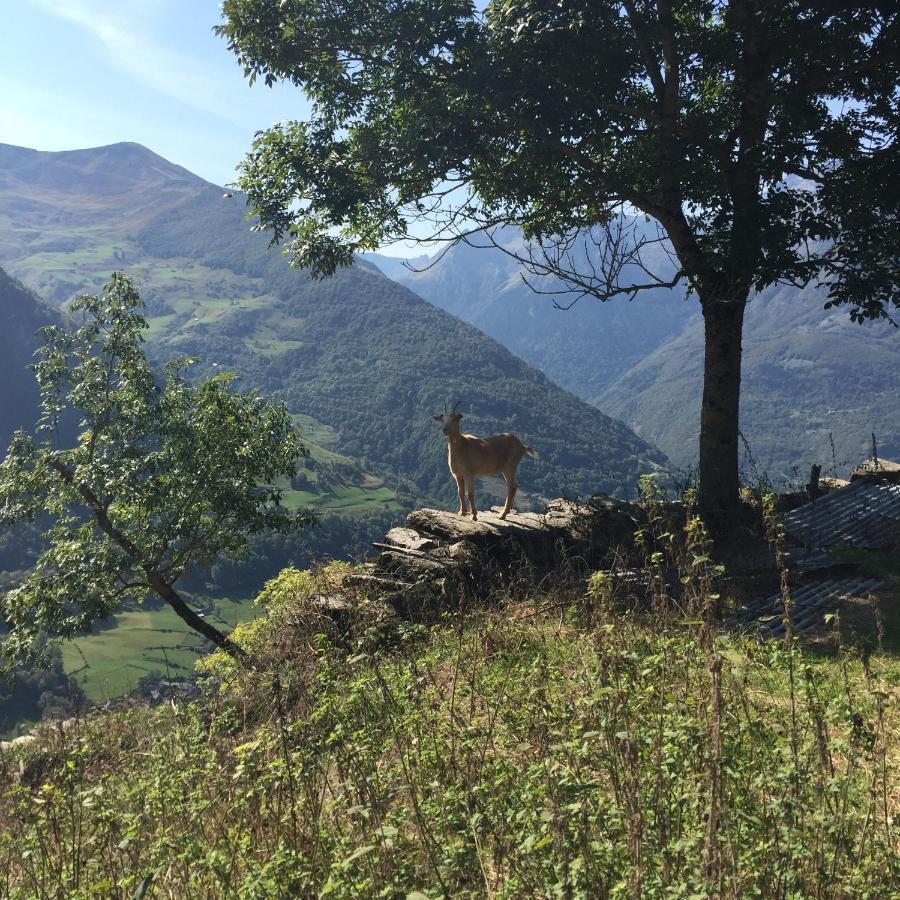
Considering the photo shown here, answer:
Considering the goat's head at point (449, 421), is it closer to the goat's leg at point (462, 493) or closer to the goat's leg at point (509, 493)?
the goat's leg at point (462, 493)

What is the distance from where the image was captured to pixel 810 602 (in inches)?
420

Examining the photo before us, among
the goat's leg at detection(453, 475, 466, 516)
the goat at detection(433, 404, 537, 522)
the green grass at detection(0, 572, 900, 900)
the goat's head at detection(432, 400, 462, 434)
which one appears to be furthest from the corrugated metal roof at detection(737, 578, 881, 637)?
the goat's head at detection(432, 400, 462, 434)

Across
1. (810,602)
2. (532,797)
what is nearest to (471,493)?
(810,602)

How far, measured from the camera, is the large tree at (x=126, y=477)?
18609 millimetres

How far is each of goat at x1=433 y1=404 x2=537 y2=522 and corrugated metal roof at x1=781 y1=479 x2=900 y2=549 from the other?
16.5 feet

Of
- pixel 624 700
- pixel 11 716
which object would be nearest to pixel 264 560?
pixel 11 716

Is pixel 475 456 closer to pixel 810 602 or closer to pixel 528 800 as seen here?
pixel 810 602

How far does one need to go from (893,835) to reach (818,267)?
40.0 feet

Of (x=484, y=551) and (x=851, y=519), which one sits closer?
(x=484, y=551)

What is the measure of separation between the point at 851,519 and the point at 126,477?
1547 cm

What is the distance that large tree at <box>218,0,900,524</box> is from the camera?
14391 mm

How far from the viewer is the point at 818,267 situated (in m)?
14.5

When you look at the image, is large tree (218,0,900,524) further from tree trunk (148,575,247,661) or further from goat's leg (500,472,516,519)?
tree trunk (148,575,247,661)

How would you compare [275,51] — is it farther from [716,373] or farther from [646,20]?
[716,373]
